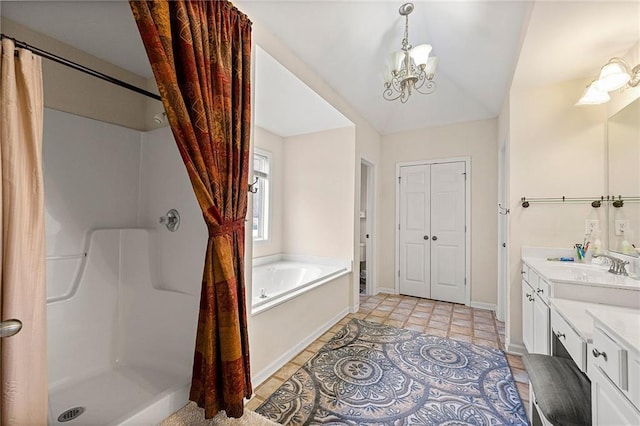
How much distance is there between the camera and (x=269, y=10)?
1928 mm

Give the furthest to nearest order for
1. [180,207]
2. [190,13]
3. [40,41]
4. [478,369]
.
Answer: [478,369], [180,207], [40,41], [190,13]

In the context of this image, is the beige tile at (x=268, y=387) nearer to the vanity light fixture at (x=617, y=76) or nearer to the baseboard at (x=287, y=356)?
the baseboard at (x=287, y=356)

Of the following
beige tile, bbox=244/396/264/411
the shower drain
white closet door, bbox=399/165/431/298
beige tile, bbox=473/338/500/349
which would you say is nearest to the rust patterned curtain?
beige tile, bbox=244/396/264/411

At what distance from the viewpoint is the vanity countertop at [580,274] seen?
146cm

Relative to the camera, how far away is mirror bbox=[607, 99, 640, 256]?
5.95ft

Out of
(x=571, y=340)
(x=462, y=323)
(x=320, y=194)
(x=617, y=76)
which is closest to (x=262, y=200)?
(x=320, y=194)

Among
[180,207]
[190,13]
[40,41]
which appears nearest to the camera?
[190,13]

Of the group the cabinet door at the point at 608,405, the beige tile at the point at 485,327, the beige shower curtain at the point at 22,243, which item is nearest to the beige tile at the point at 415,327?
the beige tile at the point at 485,327

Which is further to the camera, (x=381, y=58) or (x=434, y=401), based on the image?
(x=381, y=58)

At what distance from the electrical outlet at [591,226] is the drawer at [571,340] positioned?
1179 millimetres

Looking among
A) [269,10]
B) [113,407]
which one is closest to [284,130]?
[269,10]

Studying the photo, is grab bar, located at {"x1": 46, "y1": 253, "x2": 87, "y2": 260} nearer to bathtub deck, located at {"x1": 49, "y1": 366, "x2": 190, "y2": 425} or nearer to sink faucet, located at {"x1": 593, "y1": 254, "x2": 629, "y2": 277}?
bathtub deck, located at {"x1": 49, "y1": 366, "x2": 190, "y2": 425}

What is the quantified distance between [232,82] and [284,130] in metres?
2.14

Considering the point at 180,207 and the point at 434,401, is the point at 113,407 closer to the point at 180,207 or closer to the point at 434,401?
the point at 180,207
